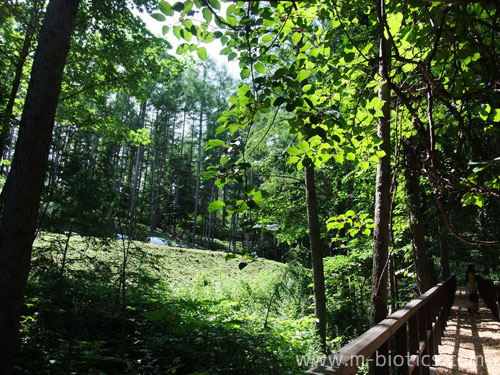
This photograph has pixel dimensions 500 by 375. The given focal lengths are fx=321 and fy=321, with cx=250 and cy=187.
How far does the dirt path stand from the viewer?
4762mm

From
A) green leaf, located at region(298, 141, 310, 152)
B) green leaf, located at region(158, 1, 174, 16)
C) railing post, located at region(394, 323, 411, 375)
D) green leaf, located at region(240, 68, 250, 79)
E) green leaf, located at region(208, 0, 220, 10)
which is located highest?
green leaf, located at region(208, 0, 220, 10)

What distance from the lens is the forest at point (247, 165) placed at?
1.88 m

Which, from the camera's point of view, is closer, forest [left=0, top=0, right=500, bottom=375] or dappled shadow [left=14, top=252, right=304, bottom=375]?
forest [left=0, top=0, right=500, bottom=375]

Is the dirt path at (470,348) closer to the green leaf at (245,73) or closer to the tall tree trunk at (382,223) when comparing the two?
the tall tree trunk at (382,223)

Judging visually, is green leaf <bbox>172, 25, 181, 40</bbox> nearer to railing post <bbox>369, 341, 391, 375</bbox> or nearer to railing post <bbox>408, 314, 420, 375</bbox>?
railing post <bbox>369, 341, 391, 375</bbox>

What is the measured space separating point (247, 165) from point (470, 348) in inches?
259

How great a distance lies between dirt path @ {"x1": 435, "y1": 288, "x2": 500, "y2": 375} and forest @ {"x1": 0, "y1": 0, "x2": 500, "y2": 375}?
1.45m

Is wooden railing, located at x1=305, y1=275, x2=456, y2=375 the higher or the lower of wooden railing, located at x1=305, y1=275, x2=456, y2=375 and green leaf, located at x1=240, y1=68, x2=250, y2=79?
the lower

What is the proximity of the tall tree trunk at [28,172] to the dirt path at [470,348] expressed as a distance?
17.9 feet

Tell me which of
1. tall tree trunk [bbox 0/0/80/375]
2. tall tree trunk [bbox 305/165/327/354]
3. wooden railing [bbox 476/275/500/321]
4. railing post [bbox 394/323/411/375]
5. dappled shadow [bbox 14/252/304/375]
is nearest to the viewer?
railing post [bbox 394/323/411/375]

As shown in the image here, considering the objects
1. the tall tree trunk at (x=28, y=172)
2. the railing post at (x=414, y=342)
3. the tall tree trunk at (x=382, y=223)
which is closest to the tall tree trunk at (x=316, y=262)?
the railing post at (x=414, y=342)

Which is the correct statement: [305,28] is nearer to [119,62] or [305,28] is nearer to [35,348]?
[35,348]

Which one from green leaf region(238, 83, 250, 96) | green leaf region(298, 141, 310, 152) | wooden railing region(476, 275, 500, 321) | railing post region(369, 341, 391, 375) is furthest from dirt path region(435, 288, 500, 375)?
green leaf region(238, 83, 250, 96)

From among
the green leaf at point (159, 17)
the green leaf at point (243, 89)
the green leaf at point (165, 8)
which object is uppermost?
the green leaf at point (165, 8)
